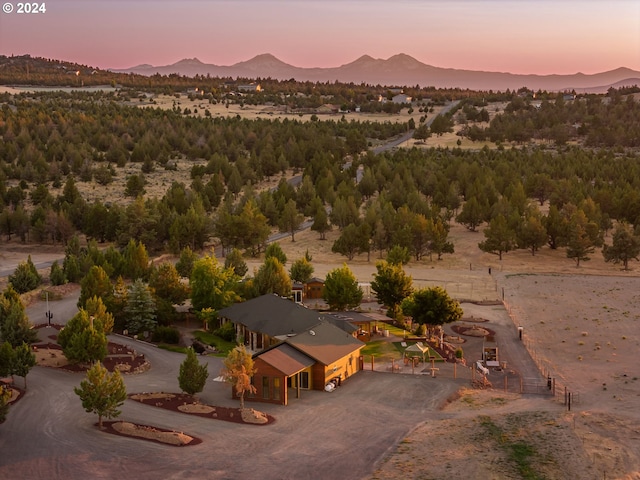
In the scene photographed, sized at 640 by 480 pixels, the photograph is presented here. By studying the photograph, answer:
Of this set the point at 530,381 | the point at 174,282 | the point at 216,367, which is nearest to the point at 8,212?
the point at 174,282

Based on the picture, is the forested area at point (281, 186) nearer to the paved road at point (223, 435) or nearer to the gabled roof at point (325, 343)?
the gabled roof at point (325, 343)

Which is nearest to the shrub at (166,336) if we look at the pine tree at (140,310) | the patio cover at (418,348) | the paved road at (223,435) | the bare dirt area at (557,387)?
the pine tree at (140,310)

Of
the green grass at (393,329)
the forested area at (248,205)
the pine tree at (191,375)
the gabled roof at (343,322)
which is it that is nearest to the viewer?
the pine tree at (191,375)

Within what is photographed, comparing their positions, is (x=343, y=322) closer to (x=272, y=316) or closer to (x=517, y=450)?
(x=272, y=316)

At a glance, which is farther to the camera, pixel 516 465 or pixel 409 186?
pixel 409 186

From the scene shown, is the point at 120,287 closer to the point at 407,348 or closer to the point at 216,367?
the point at 216,367

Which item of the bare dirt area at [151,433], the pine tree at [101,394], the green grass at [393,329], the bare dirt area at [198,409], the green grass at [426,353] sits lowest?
the green grass at [393,329]

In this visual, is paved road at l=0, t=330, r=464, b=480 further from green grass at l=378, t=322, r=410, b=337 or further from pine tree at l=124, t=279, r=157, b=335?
green grass at l=378, t=322, r=410, b=337
